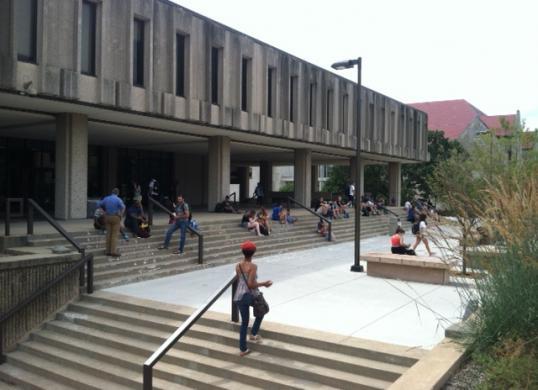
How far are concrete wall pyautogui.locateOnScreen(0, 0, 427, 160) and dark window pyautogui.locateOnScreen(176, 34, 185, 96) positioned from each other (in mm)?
178

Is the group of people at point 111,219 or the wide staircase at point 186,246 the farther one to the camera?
the group of people at point 111,219

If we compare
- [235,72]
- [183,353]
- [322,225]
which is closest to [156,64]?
[235,72]

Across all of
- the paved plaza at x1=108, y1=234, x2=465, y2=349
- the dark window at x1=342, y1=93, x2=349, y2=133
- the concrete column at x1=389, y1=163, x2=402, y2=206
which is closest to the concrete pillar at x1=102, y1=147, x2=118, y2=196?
the dark window at x1=342, y1=93, x2=349, y2=133

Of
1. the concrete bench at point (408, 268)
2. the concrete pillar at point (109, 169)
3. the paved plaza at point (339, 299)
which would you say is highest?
the concrete pillar at point (109, 169)

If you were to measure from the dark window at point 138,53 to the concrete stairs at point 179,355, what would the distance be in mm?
7692

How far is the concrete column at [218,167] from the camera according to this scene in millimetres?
20047

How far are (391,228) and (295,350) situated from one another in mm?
18095

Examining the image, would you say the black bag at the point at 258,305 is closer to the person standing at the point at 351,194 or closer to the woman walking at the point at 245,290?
the woman walking at the point at 245,290

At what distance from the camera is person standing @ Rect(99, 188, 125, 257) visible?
10.9 meters

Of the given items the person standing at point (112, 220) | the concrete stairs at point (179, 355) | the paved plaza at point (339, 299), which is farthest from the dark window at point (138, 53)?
the concrete stairs at point (179, 355)

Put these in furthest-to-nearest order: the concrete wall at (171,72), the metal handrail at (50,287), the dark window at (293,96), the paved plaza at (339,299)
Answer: the dark window at (293,96)
the concrete wall at (171,72)
the metal handrail at (50,287)
the paved plaza at (339,299)

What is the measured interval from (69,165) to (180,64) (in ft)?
16.2

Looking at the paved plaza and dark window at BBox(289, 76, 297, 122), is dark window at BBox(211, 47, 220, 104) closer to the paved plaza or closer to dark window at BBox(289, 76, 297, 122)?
dark window at BBox(289, 76, 297, 122)

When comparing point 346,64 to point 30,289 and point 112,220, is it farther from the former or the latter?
point 30,289
